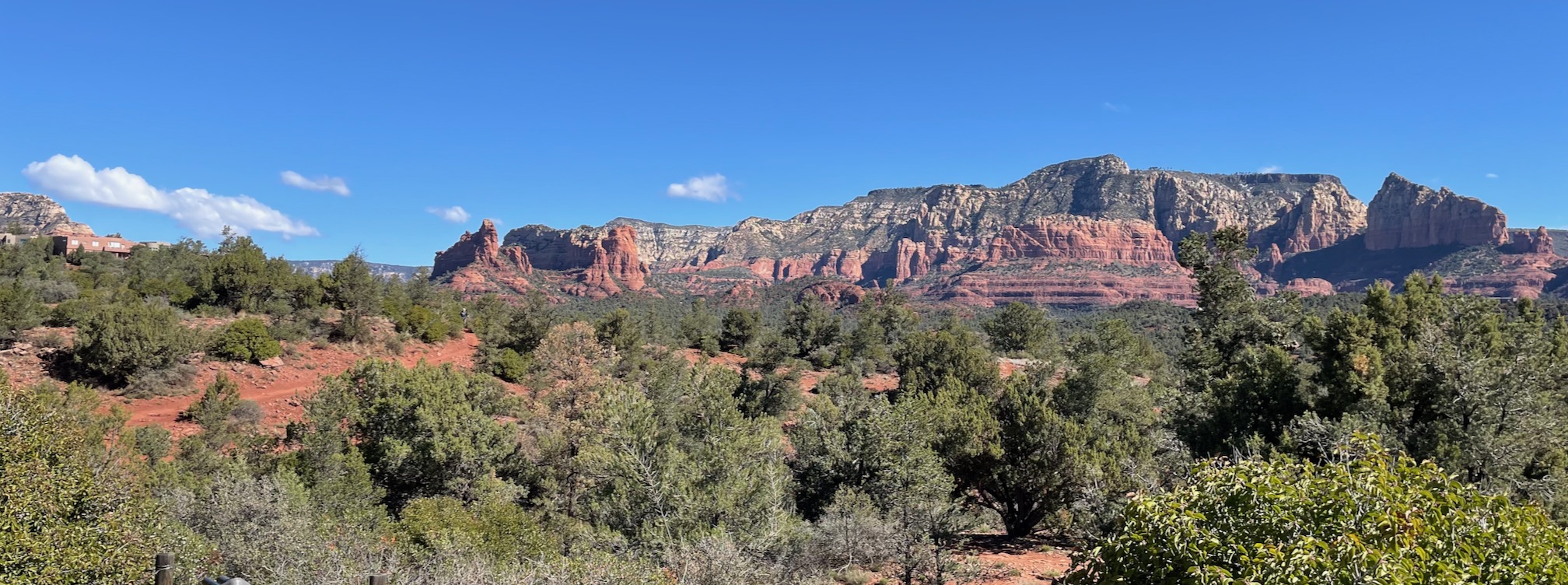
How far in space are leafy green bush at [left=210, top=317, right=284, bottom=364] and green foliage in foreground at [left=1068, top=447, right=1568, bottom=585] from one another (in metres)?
38.3

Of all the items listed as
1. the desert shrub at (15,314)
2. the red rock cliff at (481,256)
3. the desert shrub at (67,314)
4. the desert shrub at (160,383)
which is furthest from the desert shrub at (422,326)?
the red rock cliff at (481,256)

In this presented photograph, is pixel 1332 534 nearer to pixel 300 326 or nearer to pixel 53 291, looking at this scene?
pixel 300 326

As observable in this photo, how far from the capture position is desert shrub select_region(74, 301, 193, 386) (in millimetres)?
27641

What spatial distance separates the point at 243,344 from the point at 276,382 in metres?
2.65

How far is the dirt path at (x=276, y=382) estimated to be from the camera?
26.8m

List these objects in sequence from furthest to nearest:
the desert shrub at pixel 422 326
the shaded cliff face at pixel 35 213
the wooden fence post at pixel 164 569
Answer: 1. the shaded cliff face at pixel 35 213
2. the desert shrub at pixel 422 326
3. the wooden fence post at pixel 164 569

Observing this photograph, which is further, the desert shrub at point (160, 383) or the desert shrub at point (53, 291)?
the desert shrub at point (53, 291)

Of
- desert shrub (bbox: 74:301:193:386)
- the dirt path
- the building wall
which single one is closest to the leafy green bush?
the dirt path

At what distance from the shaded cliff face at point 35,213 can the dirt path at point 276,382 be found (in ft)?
382

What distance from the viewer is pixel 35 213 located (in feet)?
399

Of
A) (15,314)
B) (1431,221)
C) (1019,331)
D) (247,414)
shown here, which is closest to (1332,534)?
(247,414)

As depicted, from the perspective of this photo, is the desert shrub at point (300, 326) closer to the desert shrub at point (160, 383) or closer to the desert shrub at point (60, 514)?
the desert shrub at point (160, 383)

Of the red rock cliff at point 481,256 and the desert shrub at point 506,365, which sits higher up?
the red rock cliff at point 481,256

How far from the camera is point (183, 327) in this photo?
31.3 meters
